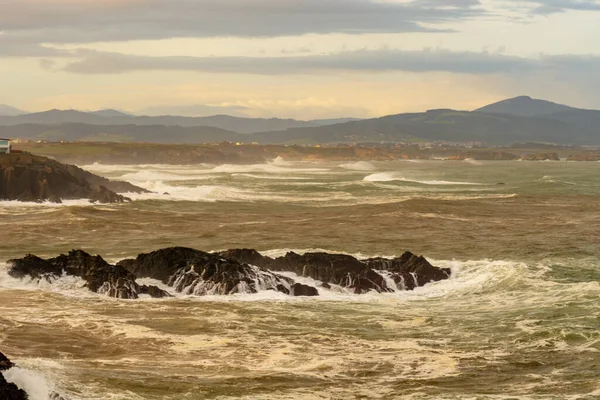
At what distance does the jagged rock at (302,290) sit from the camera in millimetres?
35134

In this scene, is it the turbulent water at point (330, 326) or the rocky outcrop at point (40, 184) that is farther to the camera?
the rocky outcrop at point (40, 184)

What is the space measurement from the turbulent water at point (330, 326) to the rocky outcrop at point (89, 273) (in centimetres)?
54

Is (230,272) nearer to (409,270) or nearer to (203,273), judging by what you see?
(203,273)

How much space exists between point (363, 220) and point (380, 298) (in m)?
26.1

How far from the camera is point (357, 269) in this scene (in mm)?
37562

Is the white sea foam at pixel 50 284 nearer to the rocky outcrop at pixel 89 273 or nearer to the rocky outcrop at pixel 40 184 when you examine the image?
the rocky outcrop at pixel 89 273

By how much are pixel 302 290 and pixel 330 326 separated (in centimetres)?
535

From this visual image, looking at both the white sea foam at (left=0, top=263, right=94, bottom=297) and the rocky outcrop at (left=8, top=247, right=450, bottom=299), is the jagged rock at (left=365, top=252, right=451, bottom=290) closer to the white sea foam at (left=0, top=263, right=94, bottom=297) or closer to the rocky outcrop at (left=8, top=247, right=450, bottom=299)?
the rocky outcrop at (left=8, top=247, right=450, bottom=299)

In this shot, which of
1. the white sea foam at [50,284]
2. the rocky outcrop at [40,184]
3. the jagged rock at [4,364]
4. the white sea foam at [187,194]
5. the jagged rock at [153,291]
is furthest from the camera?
the white sea foam at [187,194]

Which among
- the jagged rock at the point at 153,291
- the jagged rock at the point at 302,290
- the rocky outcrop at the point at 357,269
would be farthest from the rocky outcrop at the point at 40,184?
the jagged rock at the point at 302,290

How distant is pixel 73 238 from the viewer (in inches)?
2018

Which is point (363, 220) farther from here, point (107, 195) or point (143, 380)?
point (143, 380)

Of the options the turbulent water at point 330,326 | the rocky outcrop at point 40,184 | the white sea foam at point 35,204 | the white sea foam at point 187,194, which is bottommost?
the turbulent water at point 330,326

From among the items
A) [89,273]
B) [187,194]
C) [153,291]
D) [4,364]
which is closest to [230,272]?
[153,291]
